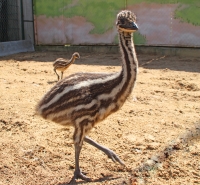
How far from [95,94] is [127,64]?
1.44ft

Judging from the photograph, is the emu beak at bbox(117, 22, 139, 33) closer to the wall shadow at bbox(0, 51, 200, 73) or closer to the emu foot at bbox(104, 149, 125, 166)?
the emu foot at bbox(104, 149, 125, 166)

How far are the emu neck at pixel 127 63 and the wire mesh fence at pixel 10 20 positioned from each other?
452 inches

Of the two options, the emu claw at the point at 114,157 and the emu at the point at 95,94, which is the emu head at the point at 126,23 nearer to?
the emu at the point at 95,94

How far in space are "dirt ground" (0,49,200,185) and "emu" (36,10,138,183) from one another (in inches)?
16.8

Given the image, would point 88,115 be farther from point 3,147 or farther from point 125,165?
point 3,147

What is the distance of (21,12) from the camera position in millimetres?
13938

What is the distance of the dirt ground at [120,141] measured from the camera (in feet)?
11.6

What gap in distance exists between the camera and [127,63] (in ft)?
10.6

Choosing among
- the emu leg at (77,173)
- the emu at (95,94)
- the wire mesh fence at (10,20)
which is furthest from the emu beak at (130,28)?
the wire mesh fence at (10,20)

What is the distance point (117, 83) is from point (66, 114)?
606mm

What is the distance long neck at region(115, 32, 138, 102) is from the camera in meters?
3.24

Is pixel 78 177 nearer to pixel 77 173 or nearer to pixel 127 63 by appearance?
pixel 77 173

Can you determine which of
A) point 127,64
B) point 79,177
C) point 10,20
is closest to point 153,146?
point 79,177

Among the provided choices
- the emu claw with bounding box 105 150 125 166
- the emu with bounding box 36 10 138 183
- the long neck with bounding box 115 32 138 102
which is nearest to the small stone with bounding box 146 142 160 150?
the emu claw with bounding box 105 150 125 166
